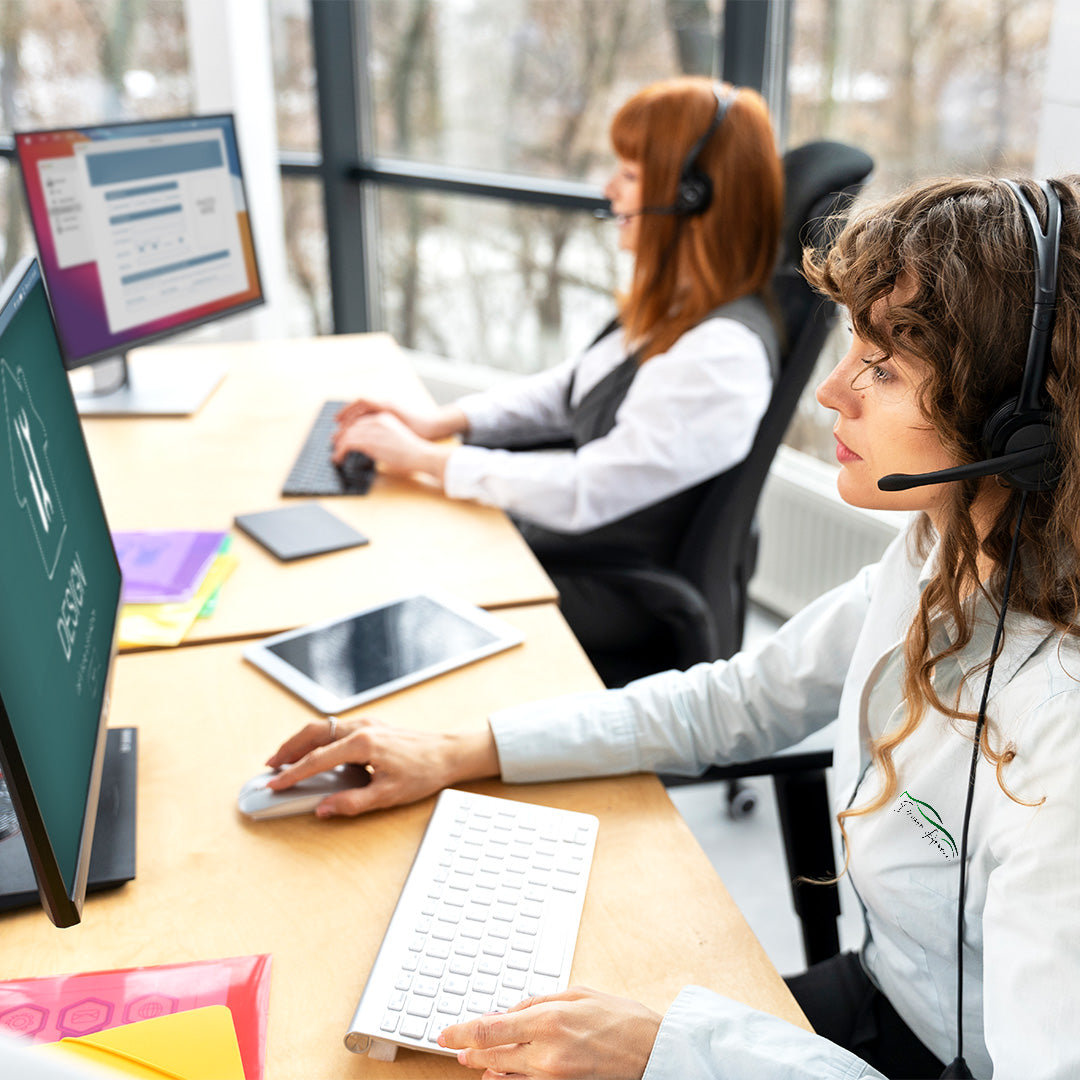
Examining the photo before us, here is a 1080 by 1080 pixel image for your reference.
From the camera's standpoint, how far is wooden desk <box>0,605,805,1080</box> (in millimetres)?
732

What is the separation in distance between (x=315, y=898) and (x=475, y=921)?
0.13 metres

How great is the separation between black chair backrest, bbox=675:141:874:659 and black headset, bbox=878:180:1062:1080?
0.77 meters

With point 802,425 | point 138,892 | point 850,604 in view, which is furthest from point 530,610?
point 802,425

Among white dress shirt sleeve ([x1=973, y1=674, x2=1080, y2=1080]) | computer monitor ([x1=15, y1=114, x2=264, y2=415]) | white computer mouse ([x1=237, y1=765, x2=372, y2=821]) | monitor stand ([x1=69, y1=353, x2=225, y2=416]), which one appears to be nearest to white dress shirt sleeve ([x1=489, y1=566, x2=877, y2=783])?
white computer mouse ([x1=237, y1=765, x2=372, y2=821])

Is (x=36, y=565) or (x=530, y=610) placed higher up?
(x=36, y=565)

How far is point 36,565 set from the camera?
715mm

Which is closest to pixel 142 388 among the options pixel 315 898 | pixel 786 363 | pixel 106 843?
pixel 786 363

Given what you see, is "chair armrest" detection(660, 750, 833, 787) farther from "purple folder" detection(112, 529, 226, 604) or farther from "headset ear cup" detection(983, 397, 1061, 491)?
"purple folder" detection(112, 529, 226, 604)

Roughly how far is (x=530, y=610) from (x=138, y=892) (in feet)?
1.85

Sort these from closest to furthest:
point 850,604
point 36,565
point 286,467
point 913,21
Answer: point 36,565, point 850,604, point 286,467, point 913,21

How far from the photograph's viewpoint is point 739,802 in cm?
192

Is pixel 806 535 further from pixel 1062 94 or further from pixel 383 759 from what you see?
pixel 383 759

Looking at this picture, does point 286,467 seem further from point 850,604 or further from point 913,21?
point 913,21

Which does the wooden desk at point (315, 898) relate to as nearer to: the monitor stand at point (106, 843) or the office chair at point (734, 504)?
the monitor stand at point (106, 843)
